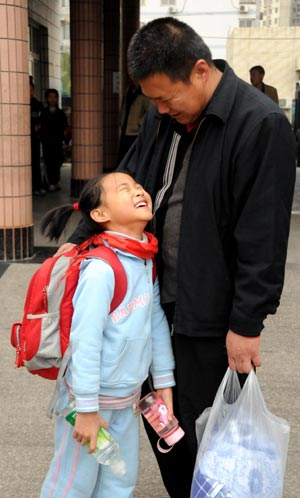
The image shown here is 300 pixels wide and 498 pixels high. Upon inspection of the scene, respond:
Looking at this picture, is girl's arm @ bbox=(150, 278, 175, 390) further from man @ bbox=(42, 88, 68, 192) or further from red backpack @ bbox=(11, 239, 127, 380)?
man @ bbox=(42, 88, 68, 192)

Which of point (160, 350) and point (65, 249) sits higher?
point (65, 249)

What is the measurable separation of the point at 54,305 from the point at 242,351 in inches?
22.6

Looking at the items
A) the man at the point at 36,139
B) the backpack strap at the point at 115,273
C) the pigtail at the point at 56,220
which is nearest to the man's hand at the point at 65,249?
the pigtail at the point at 56,220

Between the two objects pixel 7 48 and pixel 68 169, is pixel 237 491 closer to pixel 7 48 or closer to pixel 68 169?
pixel 7 48

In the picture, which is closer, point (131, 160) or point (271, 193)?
point (271, 193)

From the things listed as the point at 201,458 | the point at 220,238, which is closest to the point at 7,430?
the point at 201,458

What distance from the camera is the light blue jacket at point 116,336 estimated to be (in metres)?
1.81

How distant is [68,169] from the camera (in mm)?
14234

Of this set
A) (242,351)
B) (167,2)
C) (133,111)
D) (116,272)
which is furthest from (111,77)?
(167,2)

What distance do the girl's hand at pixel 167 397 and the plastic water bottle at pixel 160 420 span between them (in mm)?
11

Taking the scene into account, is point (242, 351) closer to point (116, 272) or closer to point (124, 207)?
point (116, 272)

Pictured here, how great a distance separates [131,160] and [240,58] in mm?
40629

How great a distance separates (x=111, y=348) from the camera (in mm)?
1899

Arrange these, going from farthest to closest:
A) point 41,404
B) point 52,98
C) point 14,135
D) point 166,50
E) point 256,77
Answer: point 52,98 → point 256,77 → point 14,135 → point 41,404 → point 166,50
